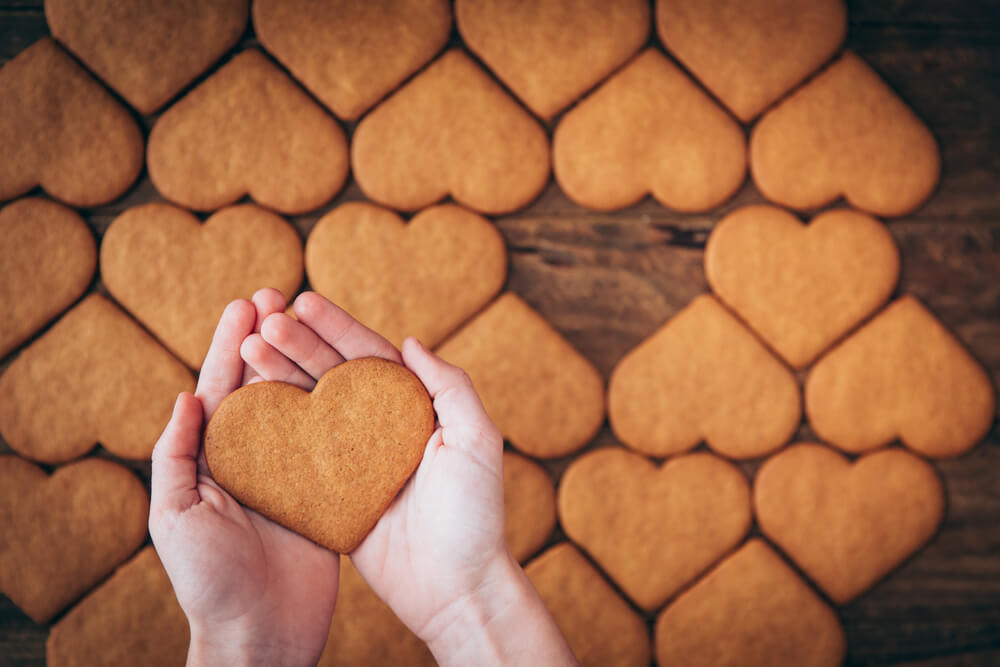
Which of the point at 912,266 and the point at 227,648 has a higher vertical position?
the point at 227,648

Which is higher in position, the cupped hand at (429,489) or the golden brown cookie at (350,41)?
the golden brown cookie at (350,41)

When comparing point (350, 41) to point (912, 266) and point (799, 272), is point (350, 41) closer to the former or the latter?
point (799, 272)

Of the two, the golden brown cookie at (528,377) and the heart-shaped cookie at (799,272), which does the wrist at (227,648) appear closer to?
the golden brown cookie at (528,377)

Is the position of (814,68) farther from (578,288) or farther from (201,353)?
(201,353)

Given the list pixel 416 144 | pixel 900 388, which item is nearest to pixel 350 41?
pixel 416 144

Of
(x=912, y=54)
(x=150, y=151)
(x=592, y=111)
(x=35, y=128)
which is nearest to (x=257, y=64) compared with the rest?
(x=150, y=151)

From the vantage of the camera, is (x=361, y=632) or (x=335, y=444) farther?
(x=361, y=632)

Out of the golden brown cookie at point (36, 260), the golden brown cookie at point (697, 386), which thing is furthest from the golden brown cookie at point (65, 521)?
the golden brown cookie at point (697, 386)
